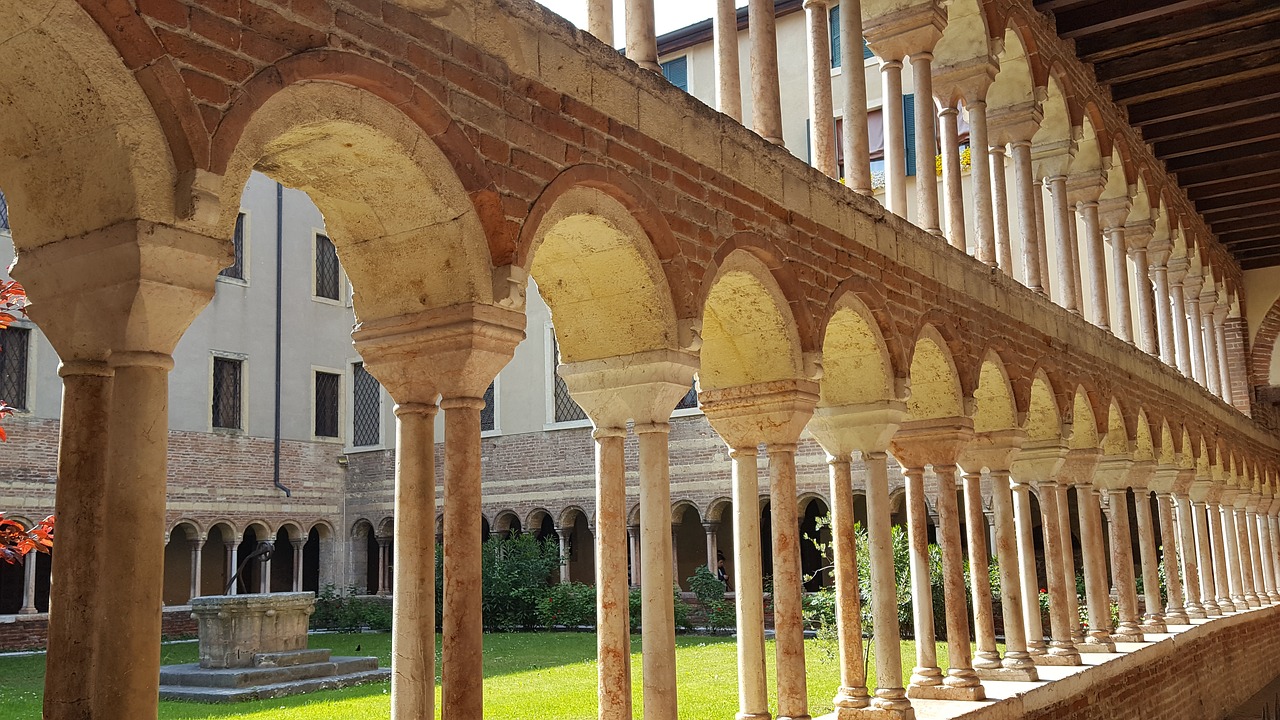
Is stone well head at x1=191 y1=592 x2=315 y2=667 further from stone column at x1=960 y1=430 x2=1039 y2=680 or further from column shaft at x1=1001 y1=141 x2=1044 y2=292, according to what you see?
column shaft at x1=1001 y1=141 x2=1044 y2=292

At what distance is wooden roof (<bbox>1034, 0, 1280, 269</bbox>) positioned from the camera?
11273 mm

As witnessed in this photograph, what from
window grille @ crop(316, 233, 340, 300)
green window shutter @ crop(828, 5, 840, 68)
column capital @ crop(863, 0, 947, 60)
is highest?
green window shutter @ crop(828, 5, 840, 68)

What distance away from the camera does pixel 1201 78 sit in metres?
12.4

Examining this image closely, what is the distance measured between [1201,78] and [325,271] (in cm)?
1505

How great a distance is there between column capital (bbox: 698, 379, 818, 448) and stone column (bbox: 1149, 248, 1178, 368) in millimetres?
10421

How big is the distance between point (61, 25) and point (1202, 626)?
43.9 feet

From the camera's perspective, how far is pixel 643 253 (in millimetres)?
5301

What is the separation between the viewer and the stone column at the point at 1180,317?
52.1 feet

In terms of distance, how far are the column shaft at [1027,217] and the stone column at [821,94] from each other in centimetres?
353

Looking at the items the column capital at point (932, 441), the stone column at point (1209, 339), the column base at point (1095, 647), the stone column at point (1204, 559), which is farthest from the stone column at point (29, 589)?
the stone column at point (1209, 339)

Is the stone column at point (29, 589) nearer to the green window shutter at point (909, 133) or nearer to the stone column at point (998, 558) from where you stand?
the stone column at point (998, 558)

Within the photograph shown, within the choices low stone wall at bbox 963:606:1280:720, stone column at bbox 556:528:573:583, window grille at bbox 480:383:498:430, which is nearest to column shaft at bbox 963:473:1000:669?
low stone wall at bbox 963:606:1280:720

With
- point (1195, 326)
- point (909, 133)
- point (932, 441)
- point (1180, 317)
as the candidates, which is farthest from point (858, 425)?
point (909, 133)

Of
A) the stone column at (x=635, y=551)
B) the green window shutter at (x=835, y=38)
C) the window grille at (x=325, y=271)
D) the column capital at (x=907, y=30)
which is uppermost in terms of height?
the green window shutter at (x=835, y=38)
